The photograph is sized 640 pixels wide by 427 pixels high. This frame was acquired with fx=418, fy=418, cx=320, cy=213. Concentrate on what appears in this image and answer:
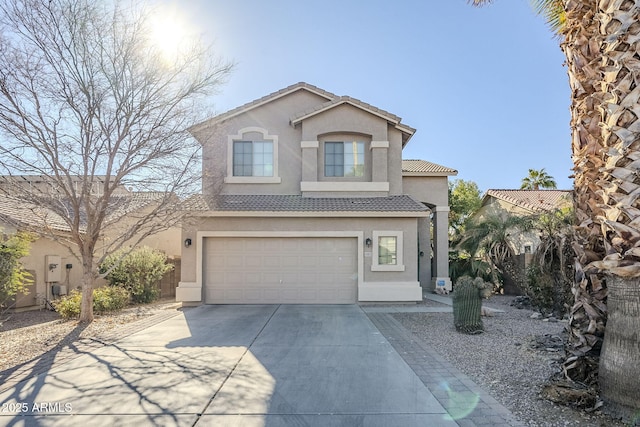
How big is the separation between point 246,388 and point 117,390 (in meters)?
1.85

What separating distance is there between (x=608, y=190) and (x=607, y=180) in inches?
6.1

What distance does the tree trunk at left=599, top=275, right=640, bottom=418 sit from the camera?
14.8ft

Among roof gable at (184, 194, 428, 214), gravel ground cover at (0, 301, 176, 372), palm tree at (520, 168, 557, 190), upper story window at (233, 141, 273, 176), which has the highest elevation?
palm tree at (520, 168, 557, 190)

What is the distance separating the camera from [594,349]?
520 centimetres

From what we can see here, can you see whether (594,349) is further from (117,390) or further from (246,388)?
(117,390)

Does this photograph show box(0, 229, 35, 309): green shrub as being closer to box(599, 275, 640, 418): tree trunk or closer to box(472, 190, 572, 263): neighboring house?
box(599, 275, 640, 418): tree trunk

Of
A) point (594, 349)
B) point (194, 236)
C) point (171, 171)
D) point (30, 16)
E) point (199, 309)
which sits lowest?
point (199, 309)

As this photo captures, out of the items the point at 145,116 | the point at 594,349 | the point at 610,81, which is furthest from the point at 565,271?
the point at 145,116

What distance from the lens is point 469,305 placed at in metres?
10.0

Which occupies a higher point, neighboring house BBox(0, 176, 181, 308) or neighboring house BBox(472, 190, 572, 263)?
neighboring house BBox(472, 190, 572, 263)

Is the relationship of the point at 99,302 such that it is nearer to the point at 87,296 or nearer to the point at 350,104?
the point at 87,296

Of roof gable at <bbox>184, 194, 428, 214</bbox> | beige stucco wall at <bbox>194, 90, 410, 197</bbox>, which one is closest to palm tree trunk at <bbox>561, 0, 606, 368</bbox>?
roof gable at <bbox>184, 194, 428, 214</bbox>

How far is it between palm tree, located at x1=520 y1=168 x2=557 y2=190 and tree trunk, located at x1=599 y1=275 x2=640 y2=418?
35.7 m

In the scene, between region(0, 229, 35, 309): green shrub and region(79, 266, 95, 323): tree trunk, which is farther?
region(79, 266, 95, 323): tree trunk
